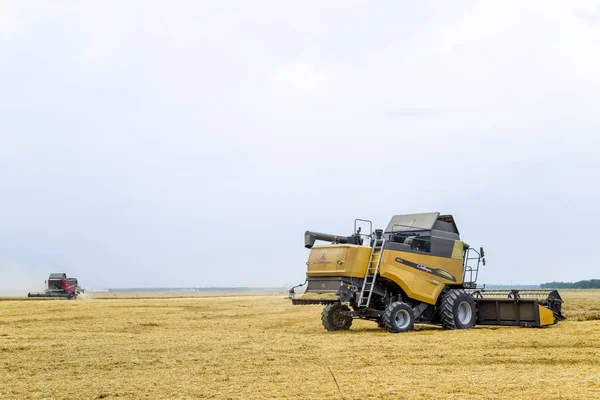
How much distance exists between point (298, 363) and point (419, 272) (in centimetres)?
722

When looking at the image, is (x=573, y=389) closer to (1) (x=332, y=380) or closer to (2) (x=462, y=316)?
(1) (x=332, y=380)

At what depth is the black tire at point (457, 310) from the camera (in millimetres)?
18328

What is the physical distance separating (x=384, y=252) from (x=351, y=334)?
7.62 feet

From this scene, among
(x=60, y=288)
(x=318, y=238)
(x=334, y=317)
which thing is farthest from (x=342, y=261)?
(x=60, y=288)

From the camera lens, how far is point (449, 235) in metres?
19.4

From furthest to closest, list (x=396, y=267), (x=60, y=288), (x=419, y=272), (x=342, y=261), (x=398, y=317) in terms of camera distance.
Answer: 1. (x=60, y=288)
2. (x=419, y=272)
3. (x=396, y=267)
4. (x=398, y=317)
5. (x=342, y=261)

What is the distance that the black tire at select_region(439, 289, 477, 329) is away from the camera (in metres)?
18.3

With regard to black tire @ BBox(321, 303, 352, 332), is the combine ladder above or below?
above

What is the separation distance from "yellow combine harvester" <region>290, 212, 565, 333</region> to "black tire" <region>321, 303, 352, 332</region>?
0.09 feet

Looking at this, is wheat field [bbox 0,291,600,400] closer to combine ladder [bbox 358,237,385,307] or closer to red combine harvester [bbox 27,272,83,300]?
combine ladder [bbox 358,237,385,307]

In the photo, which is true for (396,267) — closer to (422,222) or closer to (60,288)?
(422,222)

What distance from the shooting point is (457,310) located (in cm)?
1852

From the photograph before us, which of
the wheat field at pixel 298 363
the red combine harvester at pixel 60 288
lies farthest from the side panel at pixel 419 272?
the red combine harvester at pixel 60 288

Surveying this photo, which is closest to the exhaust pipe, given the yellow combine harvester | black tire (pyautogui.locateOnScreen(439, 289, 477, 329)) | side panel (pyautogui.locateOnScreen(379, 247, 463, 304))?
the yellow combine harvester
